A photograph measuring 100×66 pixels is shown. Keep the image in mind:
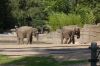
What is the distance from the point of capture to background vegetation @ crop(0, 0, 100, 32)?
130ft

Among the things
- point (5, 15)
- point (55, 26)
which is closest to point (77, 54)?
point (55, 26)

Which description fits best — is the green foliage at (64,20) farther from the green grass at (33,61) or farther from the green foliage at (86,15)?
the green grass at (33,61)

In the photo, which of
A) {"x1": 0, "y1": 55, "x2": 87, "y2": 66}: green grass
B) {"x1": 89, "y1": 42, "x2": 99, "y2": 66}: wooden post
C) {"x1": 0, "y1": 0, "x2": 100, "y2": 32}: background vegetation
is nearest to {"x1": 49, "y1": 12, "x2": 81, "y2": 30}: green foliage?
{"x1": 0, "y1": 0, "x2": 100, "y2": 32}: background vegetation

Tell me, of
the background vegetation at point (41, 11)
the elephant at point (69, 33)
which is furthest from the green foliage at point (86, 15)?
the elephant at point (69, 33)

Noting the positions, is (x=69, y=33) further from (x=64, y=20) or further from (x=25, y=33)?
(x=64, y=20)

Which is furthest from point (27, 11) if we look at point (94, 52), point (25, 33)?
point (94, 52)

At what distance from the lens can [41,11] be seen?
187ft

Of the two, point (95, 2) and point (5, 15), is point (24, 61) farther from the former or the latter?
point (5, 15)

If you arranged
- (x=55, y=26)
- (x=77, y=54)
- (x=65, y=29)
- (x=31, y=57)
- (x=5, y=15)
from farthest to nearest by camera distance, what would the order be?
1. (x=5, y=15)
2. (x=55, y=26)
3. (x=65, y=29)
4. (x=77, y=54)
5. (x=31, y=57)

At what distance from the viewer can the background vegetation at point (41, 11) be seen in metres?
39.5

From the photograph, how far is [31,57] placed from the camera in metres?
11.8

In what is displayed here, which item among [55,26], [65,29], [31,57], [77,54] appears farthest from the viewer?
[55,26]

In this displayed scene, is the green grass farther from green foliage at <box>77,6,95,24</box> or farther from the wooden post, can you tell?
green foliage at <box>77,6,95,24</box>

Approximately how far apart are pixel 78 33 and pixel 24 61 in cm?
1636
